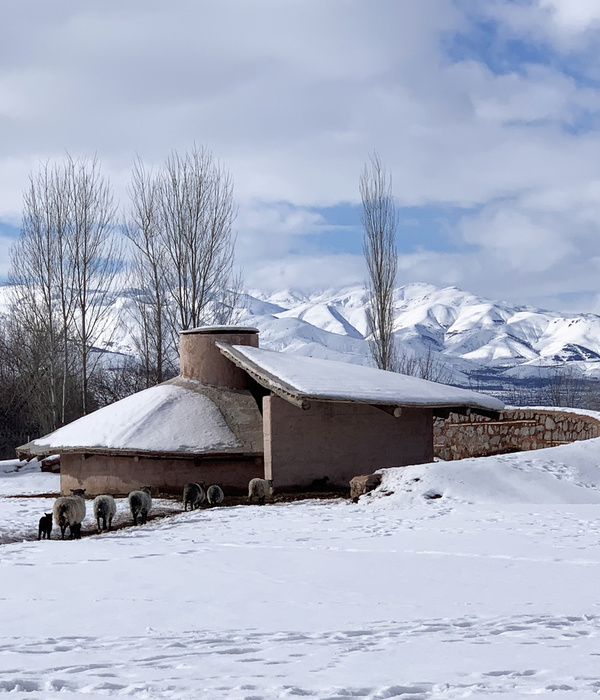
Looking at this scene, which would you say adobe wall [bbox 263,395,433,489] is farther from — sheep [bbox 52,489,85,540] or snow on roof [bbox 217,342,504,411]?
sheep [bbox 52,489,85,540]

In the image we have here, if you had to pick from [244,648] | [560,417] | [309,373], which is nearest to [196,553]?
[244,648]

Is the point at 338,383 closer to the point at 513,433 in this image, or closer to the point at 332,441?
the point at 332,441

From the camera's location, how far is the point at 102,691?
4.22m

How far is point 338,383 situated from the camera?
15.5 meters

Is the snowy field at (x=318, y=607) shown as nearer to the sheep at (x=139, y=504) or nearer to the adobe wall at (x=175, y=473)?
the sheep at (x=139, y=504)

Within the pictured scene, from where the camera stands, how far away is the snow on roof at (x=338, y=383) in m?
14.6

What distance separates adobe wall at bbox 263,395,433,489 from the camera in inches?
589

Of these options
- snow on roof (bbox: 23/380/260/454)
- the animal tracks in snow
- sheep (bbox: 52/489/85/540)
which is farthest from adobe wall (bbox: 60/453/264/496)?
the animal tracks in snow

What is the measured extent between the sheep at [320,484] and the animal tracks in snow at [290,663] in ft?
31.2

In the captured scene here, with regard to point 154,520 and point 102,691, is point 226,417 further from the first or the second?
point 102,691

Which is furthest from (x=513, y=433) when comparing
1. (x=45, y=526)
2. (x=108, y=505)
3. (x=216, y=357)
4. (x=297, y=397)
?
(x=45, y=526)

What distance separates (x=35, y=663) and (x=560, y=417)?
16490 millimetres

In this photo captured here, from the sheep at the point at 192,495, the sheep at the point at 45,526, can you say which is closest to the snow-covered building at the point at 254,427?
the sheep at the point at 192,495

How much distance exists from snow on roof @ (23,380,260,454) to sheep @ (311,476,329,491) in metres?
1.64
